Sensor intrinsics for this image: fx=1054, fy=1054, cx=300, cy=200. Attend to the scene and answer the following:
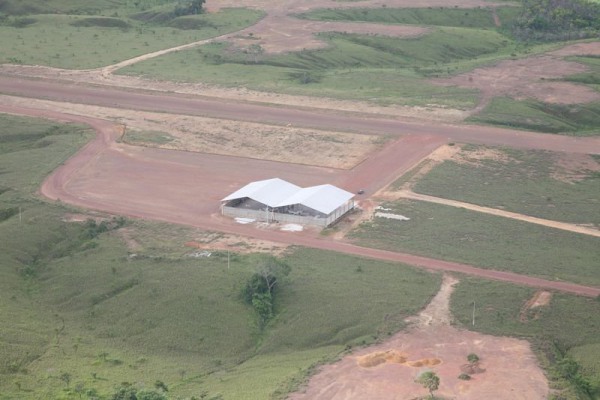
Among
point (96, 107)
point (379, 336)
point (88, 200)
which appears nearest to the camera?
point (379, 336)

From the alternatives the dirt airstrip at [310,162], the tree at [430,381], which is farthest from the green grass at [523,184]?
the tree at [430,381]

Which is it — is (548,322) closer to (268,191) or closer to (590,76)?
(268,191)

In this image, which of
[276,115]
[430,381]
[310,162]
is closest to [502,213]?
[310,162]

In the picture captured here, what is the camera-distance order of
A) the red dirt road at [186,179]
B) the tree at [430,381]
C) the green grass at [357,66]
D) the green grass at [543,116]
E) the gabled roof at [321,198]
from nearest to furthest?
the tree at [430,381] < the red dirt road at [186,179] < the gabled roof at [321,198] < the green grass at [543,116] < the green grass at [357,66]

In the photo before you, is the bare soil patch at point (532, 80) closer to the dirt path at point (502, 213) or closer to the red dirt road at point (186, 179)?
the red dirt road at point (186, 179)

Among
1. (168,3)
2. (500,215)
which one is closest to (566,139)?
(500,215)

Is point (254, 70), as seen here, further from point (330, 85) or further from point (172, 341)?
point (172, 341)

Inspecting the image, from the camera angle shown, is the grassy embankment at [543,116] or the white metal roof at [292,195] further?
the grassy embankment at [543,116]
